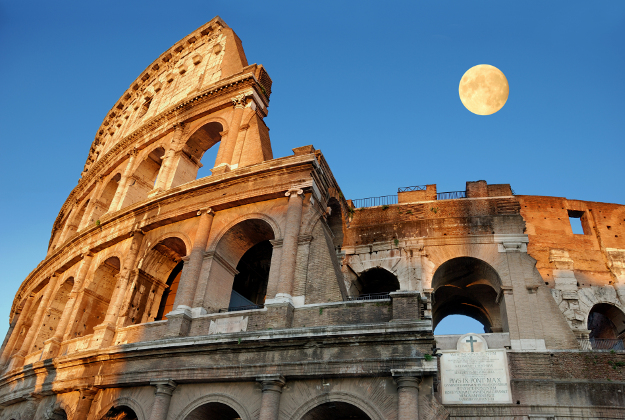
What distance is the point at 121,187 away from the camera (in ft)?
61.7

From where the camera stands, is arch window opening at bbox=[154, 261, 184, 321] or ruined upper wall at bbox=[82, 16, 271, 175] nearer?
arch window opening at bbox=[154, 261, 184, 321]

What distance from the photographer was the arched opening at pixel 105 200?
799 inches

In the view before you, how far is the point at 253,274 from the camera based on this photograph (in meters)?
16.4

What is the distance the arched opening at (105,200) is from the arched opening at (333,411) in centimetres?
1385

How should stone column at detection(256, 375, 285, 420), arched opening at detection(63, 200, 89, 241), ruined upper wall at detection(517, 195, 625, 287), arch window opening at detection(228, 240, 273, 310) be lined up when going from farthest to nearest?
arched opening at detection(63, 200, 89, 241)
arch window opening at detection(228, 240, 273, 310)
ruined upper wall at detection(517, 195, 625, 287)
stone column at detection(256, 375, 285, 420)

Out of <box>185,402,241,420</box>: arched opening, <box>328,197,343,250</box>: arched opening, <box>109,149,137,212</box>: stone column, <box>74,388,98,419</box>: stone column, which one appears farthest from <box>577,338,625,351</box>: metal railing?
<box>109,149,137,212</box>: stone column

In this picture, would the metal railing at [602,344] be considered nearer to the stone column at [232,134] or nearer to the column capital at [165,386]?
the column capital at [165,386]

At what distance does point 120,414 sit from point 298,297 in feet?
19.4

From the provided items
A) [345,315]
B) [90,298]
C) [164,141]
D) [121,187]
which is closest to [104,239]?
[90,298]

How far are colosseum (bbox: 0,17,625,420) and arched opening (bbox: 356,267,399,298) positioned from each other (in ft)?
0.30

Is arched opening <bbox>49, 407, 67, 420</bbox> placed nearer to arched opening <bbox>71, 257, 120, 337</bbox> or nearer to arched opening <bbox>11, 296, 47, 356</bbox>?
arched opening <bbox>71, 257, 120, 337</bbox>

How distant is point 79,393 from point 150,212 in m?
5.39

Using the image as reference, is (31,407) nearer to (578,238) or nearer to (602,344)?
(602,344)

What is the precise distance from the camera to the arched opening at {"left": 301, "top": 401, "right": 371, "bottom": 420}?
32.4 ft
